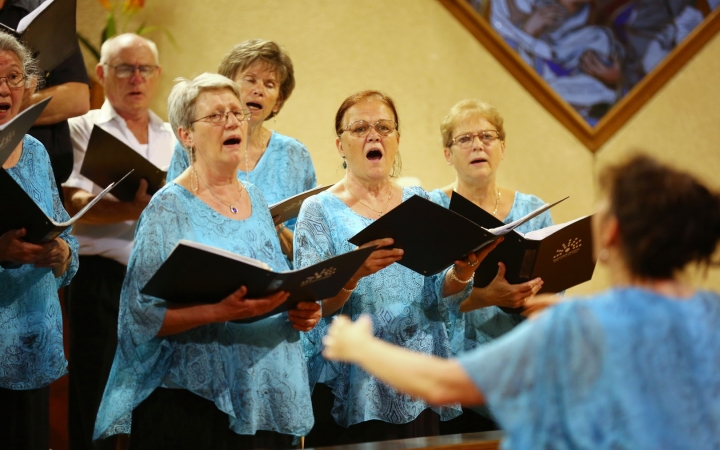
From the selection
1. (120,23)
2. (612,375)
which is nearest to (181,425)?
A: (612,375)

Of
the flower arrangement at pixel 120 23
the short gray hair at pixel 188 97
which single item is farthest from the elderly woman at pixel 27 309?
the flower arrangement at pixel 120 23

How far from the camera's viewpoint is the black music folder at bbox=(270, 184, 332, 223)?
267 cm

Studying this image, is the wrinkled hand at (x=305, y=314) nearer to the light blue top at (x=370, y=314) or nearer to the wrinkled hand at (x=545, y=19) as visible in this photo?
the light blue top at (x=370, y=314)

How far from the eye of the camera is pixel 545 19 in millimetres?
4934

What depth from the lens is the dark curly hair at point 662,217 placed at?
130 cm

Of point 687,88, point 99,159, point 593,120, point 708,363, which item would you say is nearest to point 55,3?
point 99,159

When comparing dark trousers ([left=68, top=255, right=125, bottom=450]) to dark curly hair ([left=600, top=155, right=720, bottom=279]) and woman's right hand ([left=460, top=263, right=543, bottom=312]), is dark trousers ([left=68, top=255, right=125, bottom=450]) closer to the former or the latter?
woman's right hand ([left=460, top=263, right=543, bottom=312])

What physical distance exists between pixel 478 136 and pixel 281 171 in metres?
0.73

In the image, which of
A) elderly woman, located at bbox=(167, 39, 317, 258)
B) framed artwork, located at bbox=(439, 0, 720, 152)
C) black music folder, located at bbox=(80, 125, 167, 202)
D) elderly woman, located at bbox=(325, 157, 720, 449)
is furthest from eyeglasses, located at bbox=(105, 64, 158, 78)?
elderly woman, located at bbox=(325, 157, 720, 449)

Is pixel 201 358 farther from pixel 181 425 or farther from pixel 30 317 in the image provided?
pixel 30 317

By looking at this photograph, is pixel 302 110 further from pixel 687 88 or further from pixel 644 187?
pixel 644 187

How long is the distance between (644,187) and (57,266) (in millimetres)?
1712

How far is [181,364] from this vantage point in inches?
86.8

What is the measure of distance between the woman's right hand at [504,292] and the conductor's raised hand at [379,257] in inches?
17.5
